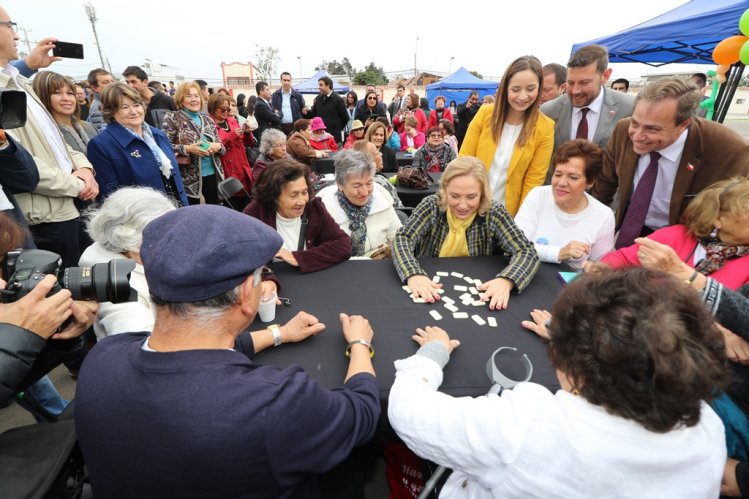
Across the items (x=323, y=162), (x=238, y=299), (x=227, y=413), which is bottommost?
(x=323, y=162)

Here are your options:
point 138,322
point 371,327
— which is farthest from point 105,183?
point 371,327

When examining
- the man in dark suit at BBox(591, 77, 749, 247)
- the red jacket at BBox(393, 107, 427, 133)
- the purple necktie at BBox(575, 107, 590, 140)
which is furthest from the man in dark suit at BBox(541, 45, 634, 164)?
the red jacket at BBox(393, 107, 427, 133)

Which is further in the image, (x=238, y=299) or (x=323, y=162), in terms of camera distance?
(x=323, y=162)

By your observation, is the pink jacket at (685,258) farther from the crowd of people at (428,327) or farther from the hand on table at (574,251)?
the hand on table at (574,251)

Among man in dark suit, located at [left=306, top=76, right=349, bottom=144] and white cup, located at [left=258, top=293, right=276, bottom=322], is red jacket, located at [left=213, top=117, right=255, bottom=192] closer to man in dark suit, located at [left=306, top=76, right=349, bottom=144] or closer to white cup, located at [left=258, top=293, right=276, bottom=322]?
white cup, located at [left=258, top=293, right=276, bottom=322]

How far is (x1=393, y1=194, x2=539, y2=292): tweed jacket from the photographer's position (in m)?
2.18

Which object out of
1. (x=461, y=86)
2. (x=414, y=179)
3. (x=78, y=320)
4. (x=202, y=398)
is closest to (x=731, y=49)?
(x=414, y=179)

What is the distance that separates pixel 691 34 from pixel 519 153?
202 inches

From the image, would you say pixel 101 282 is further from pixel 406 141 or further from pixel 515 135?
pixel 406 141

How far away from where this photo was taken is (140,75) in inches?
224

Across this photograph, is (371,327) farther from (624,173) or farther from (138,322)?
(624,173)

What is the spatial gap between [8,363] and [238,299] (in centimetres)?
82

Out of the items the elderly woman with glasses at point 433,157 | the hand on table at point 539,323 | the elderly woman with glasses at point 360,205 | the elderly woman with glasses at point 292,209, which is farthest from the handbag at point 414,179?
the hand on table at point 539,323

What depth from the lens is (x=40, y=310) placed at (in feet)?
A: 4.15
